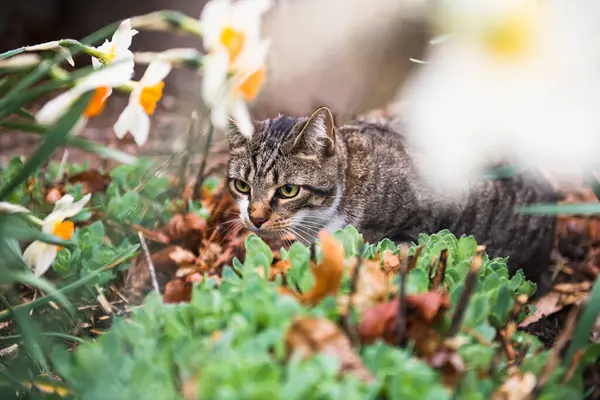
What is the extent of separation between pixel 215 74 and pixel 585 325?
2.15 ft

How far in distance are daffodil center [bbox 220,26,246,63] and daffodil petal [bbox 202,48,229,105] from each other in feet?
0.06

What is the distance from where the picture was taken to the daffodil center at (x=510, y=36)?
82 cm

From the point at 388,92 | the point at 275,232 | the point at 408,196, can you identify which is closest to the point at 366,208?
the point at 408,196

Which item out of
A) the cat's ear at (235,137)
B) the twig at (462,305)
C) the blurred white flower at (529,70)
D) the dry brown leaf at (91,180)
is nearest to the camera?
the blurred white flower at (529,70)

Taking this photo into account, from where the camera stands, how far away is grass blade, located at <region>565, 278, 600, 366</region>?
101cm

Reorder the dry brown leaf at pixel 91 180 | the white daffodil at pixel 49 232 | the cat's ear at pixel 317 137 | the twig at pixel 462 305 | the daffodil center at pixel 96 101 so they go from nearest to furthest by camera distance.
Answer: the twig at pixel 462 305, the daffodil center at pixel 96 101, the white daffodil at pixel 49 232, the cat's ear at pixel 317 137, the dry brown leaf at pixel 91 180

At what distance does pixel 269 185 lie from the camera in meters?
1.87

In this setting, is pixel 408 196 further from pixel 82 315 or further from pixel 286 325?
pixel 286 325

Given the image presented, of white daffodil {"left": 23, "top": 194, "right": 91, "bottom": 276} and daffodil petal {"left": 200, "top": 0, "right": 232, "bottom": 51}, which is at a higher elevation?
daffodil petal {"left": 200, "top": 0, "right": 232, "bottom": 51}

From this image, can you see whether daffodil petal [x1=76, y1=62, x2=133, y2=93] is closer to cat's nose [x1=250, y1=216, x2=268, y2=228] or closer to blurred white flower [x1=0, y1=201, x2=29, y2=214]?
blurred white flower [x1=0, y1=201, x2=29, y2=214]

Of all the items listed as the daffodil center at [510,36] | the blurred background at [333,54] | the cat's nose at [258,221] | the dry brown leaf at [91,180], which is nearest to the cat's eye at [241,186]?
the cat's nose at [258,221]

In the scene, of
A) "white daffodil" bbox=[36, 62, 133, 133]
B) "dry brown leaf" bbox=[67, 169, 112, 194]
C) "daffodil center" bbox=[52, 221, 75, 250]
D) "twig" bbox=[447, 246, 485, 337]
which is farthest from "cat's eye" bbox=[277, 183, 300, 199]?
"twig" bbox=[447, 246, 485, 337]

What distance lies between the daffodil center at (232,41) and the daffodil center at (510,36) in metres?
0.35

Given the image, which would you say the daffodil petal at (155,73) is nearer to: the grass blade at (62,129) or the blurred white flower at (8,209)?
the grass blade at (62,129)
